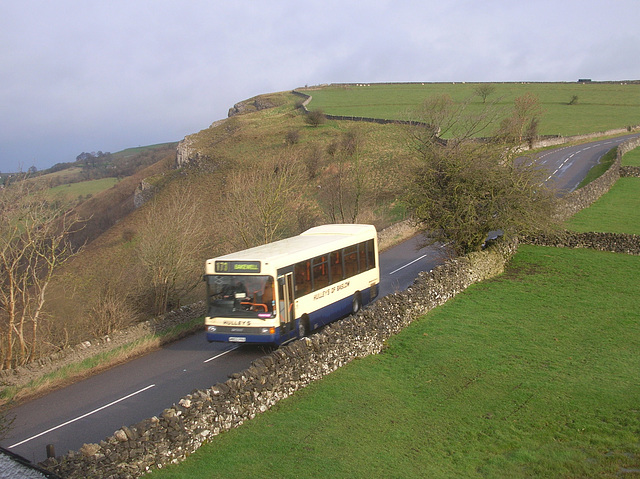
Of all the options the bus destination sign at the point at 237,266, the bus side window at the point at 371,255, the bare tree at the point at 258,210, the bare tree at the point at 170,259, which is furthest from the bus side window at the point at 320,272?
the bare tree at the point at 258,210

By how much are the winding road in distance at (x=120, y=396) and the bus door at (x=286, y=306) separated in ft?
4.63

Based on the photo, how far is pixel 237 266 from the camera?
15.6 m

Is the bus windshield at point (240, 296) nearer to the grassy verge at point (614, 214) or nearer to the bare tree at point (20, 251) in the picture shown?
the bare tree at point (20, 251)

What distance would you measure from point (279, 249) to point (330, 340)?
13.5 feet

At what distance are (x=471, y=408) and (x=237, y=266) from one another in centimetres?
732

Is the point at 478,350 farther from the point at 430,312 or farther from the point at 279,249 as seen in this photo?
the point at 279,249

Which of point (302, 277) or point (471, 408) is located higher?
point (302, 277)

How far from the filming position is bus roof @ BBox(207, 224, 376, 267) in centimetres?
1602

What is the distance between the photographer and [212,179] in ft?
219

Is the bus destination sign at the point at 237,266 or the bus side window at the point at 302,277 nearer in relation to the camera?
the bus destination sign at the point at 237,266

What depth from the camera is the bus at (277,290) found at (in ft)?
50.5

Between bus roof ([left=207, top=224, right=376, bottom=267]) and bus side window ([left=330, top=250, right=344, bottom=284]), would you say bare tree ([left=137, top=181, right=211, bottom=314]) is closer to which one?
bus roof ([left=207, top=224, right=376, bottom=267])

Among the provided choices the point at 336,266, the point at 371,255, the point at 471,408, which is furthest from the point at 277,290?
the point at 471,408

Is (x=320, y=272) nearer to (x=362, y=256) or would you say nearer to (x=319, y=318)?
(x=319, y=318)
